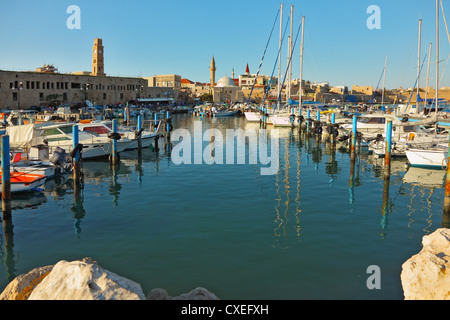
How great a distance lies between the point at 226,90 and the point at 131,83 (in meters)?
45.5

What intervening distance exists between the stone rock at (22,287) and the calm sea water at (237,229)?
9.39 feet

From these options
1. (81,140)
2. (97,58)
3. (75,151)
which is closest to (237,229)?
(75,151)

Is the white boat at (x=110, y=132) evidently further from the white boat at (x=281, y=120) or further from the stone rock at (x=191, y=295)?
the white boat at (x=281, y=120)

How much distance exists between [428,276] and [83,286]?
5749 millimetres

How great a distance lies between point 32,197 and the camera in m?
17.4

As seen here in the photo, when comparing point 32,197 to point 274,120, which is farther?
point 274,120

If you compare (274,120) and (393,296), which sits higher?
(274,120)

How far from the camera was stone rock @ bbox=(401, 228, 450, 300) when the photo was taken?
6.94 metres

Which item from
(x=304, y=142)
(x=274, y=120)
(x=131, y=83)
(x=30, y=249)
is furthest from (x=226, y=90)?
(x=30, y=249)

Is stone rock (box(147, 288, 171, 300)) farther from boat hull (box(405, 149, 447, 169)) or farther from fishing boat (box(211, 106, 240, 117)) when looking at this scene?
fishing boat (box(211, 106, 240, 117))

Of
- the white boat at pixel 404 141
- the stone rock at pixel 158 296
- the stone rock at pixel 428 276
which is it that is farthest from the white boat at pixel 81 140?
the stone rock at pixel 428 276

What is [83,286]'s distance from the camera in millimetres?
5703

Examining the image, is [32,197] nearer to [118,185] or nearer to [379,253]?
[118,185]

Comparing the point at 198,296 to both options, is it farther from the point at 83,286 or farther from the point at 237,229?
the point at 237,229
